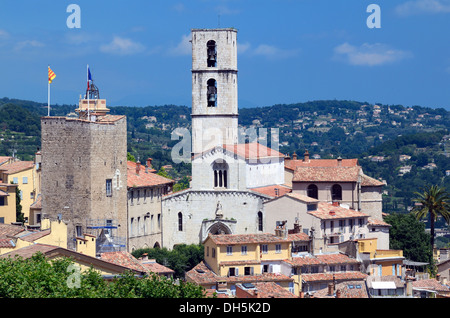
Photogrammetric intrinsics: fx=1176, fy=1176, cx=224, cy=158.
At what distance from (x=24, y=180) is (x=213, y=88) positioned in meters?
14.7

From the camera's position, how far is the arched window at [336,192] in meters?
74.8

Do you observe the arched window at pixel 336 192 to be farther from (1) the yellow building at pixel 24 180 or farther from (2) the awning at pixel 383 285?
(1) the yellow building at pixel 24 180

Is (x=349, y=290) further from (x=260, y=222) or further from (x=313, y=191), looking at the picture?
(x=313, y=191)

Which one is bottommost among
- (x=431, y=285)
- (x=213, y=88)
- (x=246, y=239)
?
(x=431, y=285)

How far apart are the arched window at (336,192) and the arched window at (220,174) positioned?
698cm

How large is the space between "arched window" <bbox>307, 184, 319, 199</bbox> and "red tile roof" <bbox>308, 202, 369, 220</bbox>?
8.86 ft

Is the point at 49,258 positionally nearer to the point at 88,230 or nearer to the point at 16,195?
the point at 88,230

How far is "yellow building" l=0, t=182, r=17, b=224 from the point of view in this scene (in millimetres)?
72000

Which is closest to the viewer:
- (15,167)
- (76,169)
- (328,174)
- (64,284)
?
(64,284)

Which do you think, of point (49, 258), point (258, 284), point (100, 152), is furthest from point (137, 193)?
point (49, 258)

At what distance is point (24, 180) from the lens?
78.6 m

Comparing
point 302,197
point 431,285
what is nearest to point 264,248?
point 431,285

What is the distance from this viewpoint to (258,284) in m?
54.1
